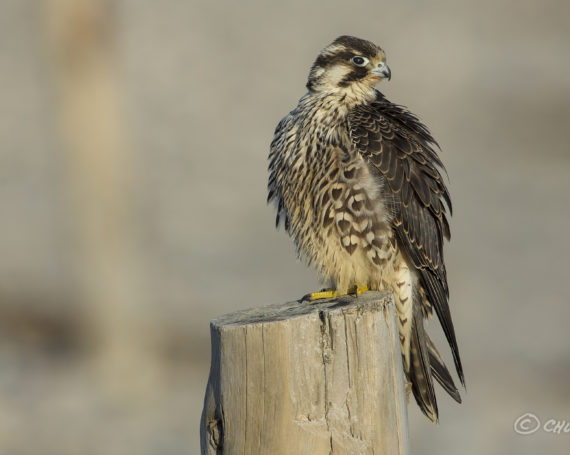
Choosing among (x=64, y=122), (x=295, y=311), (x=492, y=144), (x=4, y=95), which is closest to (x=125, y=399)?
(x=64, y=122)

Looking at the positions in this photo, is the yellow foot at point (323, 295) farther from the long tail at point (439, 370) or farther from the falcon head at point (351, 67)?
the falcon head at point (351, 67)

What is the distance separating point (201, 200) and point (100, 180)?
392 cm

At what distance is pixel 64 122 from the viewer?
698cm

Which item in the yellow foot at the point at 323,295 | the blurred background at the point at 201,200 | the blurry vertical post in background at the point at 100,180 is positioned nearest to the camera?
the yellow foot at the point at 323,295

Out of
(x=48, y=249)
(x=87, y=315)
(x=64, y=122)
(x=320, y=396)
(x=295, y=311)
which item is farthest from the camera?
(x=48, y=249)

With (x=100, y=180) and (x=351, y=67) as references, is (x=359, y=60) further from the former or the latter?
(x=100, y=180)

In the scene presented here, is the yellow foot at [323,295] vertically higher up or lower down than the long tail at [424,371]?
higher up

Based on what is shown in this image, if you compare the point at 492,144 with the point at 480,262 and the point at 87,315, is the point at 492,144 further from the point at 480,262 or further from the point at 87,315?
the point at 87,315

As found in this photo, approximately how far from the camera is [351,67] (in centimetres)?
443

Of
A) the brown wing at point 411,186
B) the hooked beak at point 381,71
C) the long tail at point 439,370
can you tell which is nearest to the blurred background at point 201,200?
the long tail at point 439,370

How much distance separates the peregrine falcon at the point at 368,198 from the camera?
410 centimetres

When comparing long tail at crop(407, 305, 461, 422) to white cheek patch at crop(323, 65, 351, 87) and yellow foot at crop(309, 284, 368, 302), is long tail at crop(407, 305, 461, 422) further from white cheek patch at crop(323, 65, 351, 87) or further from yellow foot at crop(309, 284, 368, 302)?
white cheek patch at crop(323, 65, 351, 87)

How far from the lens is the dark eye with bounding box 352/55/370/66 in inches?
174

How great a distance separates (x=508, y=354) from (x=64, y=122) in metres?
4.08
